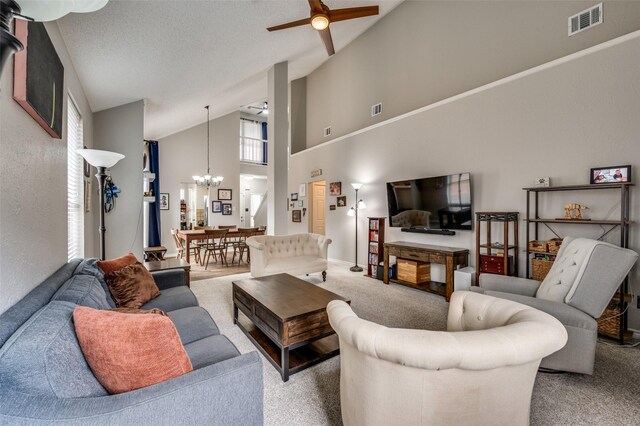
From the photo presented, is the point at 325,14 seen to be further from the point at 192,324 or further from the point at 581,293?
the point at 581,293

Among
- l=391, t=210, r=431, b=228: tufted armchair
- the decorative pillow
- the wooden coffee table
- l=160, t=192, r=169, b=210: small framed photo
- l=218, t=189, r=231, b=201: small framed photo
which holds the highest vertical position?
l=218, t=189, r=231, b=201: small framed photo

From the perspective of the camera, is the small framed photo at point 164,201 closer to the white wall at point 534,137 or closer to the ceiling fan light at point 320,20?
the white wall at point 534,137

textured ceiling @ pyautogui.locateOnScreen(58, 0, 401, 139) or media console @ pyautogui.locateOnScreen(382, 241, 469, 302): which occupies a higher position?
textured ceiling @ pyautogui.locateOnScreen(58, 0, 401, 139)

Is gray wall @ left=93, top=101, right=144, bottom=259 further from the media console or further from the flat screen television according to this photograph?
the flat screen television

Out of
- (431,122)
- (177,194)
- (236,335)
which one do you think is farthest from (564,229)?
(177,194)

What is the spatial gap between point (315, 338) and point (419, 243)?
313cm

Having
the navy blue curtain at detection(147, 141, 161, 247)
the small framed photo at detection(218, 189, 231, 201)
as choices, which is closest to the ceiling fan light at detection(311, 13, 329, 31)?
the navy blue curtain at detection(147, 141, 161, 247)

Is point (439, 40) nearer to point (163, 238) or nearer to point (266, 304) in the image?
point (266, 304)

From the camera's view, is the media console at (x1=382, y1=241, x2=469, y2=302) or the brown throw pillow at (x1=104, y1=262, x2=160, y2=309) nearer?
the brown throw pillow at (x1=104, y1=262, x2=160, y2=309)

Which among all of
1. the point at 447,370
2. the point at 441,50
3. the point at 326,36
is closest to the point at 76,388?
the point at 447,370

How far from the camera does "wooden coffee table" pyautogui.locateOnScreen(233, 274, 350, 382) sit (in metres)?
2.18

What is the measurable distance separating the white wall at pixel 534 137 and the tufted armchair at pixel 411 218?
0.30 metres

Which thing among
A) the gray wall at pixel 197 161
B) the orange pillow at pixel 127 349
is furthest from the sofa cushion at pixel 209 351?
the gray wall at pixel 197 161

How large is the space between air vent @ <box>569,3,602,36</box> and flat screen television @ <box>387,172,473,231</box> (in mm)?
1955
